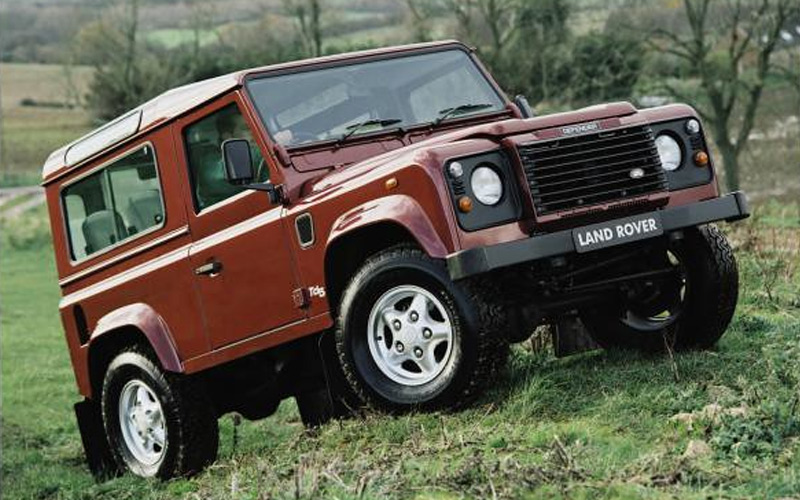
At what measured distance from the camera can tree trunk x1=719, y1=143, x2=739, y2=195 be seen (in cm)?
3300

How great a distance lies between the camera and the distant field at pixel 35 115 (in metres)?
54.1

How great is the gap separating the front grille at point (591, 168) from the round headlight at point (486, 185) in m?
0.16

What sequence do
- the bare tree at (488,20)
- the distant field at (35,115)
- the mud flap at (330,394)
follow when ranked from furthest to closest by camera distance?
the distant field at (35,115), the bare tree at (488,20), the mud flap at (330,394)

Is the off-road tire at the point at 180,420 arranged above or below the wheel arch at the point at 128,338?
below

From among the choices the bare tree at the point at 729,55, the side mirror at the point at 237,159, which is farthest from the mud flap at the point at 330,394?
the bare tree at the point at 729,55

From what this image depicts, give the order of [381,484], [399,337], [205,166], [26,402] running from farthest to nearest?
[26,402] → [205,166] → [399,337] → [381,484]

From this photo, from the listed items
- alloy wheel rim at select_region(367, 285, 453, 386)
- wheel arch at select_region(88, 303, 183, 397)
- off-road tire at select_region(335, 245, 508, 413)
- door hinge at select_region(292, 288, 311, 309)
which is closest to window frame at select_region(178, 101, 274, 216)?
door hinge at select_region(292, 288, 311, 309)

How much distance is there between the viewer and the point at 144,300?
8.70m

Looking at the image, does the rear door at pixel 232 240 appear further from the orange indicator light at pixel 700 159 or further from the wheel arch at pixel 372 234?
the orange indicator light at pixel 700 159

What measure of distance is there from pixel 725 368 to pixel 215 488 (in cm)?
279

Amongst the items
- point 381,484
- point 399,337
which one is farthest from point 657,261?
point 381,484

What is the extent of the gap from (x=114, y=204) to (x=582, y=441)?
4.15m

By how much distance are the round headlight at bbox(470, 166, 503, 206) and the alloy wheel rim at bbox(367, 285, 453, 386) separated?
0.55 metres

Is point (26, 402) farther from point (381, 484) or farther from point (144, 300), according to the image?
point (381, 484)
